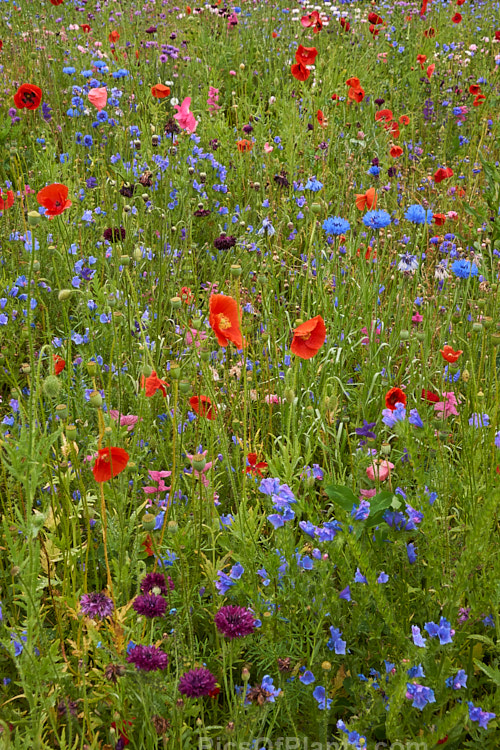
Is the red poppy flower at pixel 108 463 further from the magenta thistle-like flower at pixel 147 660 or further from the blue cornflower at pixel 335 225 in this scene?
the blue cornflower at pixel 335 225

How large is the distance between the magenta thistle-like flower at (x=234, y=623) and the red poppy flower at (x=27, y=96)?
2.12 m

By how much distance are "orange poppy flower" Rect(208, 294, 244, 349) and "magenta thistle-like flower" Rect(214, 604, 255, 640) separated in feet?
2.06

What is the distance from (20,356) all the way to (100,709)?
1.39 meters

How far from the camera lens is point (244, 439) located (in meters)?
1.65

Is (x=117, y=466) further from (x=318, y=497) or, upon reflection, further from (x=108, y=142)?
(x=108, y=142)

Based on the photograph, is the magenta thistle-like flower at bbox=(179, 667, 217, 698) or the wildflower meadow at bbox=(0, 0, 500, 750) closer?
the magenta thistle-like flower at bbox=(179, 667, 217, 698)

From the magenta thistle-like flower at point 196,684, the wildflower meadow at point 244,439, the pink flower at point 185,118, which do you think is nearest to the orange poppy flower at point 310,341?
the wildflower meadow at point 244,439

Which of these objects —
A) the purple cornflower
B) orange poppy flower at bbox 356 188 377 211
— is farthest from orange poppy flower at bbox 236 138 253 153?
the purple cornflower

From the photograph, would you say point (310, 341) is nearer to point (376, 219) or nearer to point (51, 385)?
point (51, 385)

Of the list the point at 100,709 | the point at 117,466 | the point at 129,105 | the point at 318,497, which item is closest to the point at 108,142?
the point at 129,105

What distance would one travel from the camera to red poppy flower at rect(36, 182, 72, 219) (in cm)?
189

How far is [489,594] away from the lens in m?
1.28

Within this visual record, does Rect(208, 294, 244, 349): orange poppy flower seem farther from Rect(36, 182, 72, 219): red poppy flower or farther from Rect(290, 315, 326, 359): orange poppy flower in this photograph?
Rect(36, 182, 72, 219): red poppy flower

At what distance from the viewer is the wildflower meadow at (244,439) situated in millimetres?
1218
